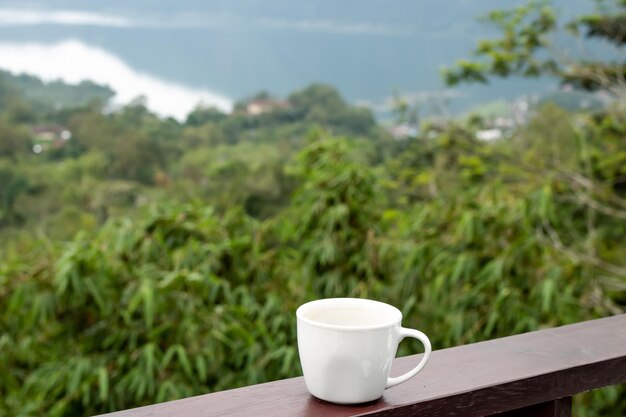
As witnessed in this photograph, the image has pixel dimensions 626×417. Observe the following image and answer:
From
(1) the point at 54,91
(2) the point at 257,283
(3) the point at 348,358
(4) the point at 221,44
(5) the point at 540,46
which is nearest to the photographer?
(3) the point at 348,358

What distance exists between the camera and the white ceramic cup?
53 cm

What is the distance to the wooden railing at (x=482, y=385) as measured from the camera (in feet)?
1.78

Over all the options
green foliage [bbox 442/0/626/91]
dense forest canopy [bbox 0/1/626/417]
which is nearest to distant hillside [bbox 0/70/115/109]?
green foliage [bbox 442/0/626/91]

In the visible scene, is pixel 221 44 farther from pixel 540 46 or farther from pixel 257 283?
pixel 257 283

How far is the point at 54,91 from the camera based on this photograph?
17797mm

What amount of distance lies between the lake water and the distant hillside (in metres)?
0.44

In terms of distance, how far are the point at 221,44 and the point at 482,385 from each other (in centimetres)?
2191

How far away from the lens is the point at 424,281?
2215mm

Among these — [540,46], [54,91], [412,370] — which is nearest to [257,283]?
[412,370]

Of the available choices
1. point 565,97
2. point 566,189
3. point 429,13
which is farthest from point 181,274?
point 429,13

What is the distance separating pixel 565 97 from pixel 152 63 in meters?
14.7

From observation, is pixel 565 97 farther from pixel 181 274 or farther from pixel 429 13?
pixel 429 13

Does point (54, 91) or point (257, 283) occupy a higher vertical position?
point (257, 283)

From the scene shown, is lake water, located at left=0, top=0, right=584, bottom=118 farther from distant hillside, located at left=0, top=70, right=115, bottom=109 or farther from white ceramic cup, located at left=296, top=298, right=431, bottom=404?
white ceramic cup, located at left=296, top=298, right=431, bottom=404
